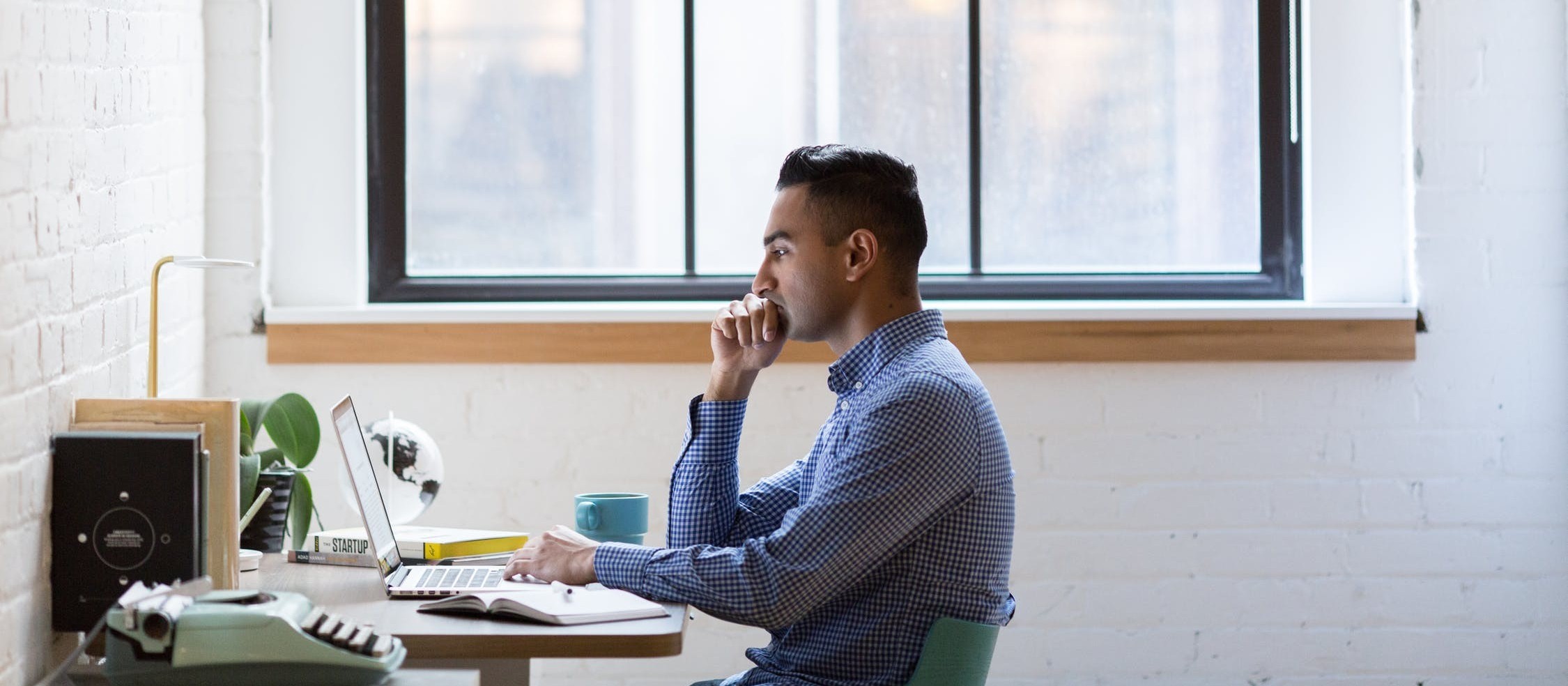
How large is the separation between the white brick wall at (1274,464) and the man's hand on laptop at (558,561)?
97cm

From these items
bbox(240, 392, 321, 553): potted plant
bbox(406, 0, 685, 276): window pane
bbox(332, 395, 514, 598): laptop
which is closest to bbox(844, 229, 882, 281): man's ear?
bbox(332, 395, 514, 598): laptop

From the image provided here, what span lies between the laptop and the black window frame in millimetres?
961

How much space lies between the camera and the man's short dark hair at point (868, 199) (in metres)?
1.94

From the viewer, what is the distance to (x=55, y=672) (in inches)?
59.3

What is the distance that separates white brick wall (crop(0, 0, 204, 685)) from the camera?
1.54 metres

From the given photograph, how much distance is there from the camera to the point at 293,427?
7.14ft

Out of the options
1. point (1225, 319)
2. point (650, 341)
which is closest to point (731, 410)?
point (650, 341)

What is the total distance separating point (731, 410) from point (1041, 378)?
98 cm

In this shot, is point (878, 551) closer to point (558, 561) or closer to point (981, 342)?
point (558, 561)

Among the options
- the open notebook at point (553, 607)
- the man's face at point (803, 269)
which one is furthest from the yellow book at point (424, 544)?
the man's face at point (803, 269)

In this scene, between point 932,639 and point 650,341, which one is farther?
point 650,341

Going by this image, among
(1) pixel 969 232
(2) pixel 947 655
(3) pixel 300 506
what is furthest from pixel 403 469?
(1) pixel 969 232

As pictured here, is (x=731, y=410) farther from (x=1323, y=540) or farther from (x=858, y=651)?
(x=1323, y=540)

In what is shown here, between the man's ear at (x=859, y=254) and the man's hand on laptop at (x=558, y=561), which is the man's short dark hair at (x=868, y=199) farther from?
the man's hand on laptop at (x=558, y=561)
